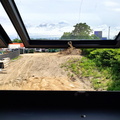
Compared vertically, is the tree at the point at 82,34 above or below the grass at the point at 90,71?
above

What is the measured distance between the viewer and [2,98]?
0.74 metres

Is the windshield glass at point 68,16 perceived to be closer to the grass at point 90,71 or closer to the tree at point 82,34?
the tree at point 82,34

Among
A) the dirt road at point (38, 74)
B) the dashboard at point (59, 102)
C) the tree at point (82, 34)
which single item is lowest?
the dirt road at point (38, 74)

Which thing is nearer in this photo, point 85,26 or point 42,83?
point 85,26

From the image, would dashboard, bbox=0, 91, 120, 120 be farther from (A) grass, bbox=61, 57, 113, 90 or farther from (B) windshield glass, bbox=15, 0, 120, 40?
(A) grass, bbox=61, 57, 113, 90

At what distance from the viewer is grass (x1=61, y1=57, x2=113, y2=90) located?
12.7 feet

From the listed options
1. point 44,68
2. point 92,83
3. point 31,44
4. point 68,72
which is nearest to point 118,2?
point 31,44

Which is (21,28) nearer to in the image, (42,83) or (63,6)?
(63,6)

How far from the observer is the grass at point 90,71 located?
12.7ft

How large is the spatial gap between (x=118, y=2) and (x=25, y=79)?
425 centimetres

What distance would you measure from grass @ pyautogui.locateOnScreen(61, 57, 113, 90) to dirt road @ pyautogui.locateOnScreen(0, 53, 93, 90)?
0.72 ft

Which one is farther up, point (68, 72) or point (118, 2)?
point (118, 2)

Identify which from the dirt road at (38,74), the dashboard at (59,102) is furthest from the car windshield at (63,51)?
the dashboard at (59,102)

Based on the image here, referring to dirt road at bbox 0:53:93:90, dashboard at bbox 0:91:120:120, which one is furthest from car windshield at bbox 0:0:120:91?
dashboard at bbox 0:91:120:120
